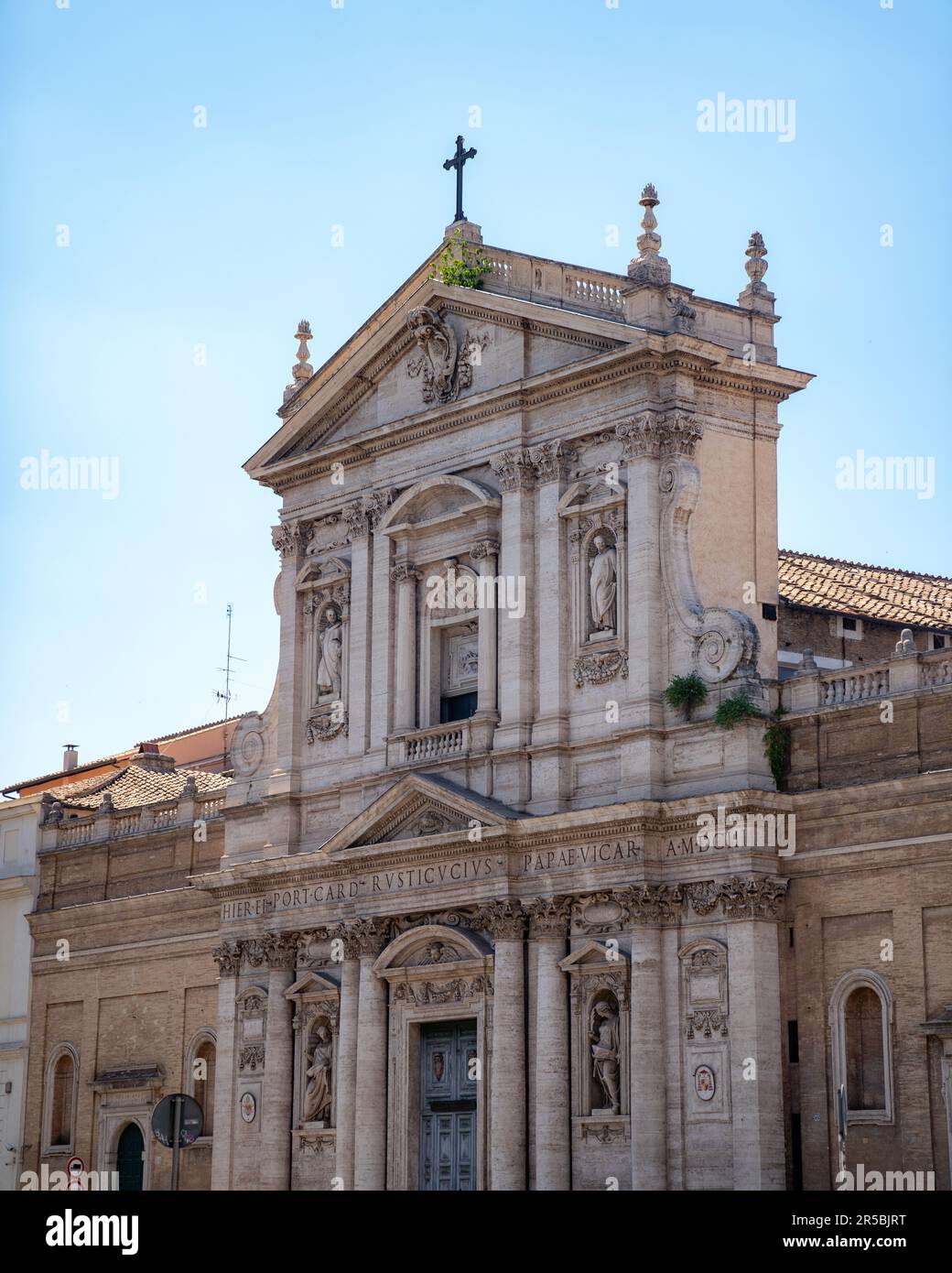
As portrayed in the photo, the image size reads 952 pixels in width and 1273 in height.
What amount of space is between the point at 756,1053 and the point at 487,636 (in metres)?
7.81

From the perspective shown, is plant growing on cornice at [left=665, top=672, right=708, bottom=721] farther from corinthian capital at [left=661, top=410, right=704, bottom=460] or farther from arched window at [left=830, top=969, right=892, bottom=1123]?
arched window at [left=830, top=969, right=892, bottom=1123]

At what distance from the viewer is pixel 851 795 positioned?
27500 millimetres

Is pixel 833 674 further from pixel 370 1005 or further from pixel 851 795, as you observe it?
pixel 370 1005

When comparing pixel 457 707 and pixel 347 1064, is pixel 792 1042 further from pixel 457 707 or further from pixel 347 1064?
pixel 457 707

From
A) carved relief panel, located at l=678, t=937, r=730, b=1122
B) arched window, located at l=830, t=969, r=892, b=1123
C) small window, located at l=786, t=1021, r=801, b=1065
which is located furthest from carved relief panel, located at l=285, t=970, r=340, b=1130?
arched window, located at l=830, t=969, r=892, b=1123

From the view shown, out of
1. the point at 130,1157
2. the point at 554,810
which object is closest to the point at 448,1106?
the point at 554,810

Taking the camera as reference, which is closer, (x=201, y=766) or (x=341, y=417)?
(x=341, y=417)

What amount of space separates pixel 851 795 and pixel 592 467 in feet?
21.7

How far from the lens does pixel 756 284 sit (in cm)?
3172

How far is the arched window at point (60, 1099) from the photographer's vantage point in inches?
1574

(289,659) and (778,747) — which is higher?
(289,659)

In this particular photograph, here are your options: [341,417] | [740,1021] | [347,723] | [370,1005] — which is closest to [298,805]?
[347,723]

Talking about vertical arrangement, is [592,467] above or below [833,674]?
above

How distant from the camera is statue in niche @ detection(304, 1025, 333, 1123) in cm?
3350
